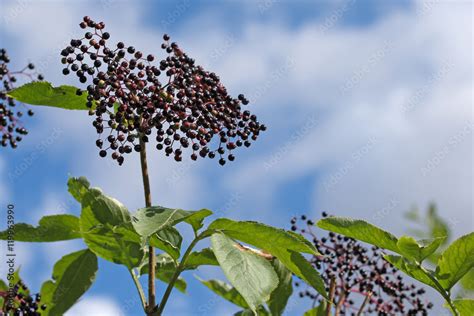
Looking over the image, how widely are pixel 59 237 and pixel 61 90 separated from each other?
0.78 metres

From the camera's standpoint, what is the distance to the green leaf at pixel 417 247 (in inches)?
108

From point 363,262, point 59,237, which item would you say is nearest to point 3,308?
point 59,237

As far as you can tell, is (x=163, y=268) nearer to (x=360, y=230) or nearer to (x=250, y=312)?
(x=250, y=312)

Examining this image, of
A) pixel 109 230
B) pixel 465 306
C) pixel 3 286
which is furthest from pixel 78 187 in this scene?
pixel 465 306

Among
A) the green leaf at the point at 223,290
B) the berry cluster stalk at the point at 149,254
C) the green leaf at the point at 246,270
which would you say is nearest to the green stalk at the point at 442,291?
the green leaf at the point at 246,270

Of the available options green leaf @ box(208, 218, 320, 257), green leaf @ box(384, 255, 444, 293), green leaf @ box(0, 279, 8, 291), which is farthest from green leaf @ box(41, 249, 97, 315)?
green leaf @ box(384, 255, 444, 293)

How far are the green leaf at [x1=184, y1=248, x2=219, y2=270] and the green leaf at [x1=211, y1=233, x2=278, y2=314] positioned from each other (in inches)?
14.2

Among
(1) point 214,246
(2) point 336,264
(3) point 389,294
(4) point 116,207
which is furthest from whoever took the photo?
(3) point 389,294

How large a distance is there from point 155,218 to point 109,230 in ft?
1.93

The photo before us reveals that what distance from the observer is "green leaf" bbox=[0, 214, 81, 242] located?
3326 millimetres

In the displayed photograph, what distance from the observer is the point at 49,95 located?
10.7 ft

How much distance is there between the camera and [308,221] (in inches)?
192

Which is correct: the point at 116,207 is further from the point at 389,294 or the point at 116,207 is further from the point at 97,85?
the point at 389,294

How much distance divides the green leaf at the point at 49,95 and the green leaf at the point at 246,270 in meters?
1.15
